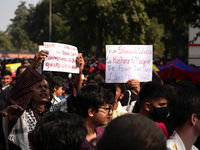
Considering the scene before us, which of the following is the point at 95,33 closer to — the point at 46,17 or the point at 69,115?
the point at 46,17

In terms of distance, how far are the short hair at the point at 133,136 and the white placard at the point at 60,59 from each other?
2.50 m

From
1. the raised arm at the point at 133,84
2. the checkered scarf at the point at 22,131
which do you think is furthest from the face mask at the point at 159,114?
the raised arm at the point at 133,84

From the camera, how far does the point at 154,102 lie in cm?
321

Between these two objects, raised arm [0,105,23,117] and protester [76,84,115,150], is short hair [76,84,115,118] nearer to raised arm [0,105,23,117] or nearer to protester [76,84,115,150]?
protester [76,84,115,150]

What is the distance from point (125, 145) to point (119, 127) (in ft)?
0.25

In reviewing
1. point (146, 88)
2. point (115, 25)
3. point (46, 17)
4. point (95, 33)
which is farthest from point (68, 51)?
point (46, 17)

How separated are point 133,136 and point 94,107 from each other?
1.59 metres

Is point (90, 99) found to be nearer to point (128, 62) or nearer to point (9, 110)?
point (9, 110)

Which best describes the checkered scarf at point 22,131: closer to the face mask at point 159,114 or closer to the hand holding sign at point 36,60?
the hand holding sign at point 36,60

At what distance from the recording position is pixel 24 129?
261 centimetres

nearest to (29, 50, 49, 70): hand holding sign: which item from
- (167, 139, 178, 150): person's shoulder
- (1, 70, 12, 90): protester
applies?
(167, 139, 178, 150): person's shoulder

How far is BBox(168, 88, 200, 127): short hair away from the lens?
2.28 metres

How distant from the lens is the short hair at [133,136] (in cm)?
118

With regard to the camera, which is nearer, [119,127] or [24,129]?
[119,127]
